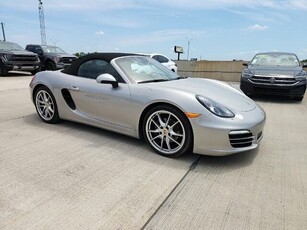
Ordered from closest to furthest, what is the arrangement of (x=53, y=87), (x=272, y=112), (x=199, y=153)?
(x=199, y=153) → (x=53, y=87) → (x=272, y=112)

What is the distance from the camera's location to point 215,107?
3.33 m

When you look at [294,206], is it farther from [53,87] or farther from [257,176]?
[53,87]

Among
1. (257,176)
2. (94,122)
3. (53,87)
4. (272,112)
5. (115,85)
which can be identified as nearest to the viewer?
(257,176)

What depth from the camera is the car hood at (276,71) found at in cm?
749

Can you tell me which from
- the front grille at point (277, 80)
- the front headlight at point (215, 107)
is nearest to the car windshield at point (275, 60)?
the front grille at point (277, 80)

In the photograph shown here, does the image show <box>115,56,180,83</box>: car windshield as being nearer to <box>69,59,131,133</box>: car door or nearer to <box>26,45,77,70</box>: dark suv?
<box>69,59,131,133</box>: car door

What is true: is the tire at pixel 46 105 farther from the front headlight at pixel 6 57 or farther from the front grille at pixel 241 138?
the front headlight at pixel 6 57

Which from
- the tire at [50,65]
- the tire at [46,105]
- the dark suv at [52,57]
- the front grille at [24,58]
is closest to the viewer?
the tire at [46,105]

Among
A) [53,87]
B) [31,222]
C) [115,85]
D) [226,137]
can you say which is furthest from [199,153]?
[53,87]

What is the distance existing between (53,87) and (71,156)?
1.57m

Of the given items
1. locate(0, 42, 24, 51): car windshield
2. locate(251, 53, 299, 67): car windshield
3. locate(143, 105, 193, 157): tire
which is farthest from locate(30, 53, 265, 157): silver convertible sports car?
locate(0, 42, 24, 51): car windshield

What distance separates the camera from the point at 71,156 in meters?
3.50

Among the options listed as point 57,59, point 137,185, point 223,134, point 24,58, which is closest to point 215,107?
point 223,134

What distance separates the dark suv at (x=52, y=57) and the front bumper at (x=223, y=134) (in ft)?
42.8
